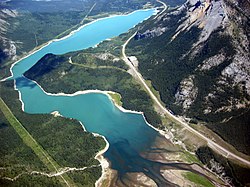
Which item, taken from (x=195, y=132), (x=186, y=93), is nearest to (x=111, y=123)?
(x=186, y=93)

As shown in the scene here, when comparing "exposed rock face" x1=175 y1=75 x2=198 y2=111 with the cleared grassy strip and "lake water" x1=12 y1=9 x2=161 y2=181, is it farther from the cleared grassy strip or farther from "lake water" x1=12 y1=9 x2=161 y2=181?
the cleared grassy strip

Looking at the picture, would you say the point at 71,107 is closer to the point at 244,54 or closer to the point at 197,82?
the point at 197,82

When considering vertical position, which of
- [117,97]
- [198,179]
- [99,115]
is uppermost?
[198,179]

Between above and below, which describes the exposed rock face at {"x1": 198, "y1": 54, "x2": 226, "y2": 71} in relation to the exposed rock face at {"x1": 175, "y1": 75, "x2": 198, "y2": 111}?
above

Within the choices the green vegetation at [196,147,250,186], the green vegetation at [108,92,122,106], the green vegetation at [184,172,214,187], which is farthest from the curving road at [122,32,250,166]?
the green vegetation at [108,92,122,106]

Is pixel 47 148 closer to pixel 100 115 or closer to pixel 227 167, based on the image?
pixel 100 115
